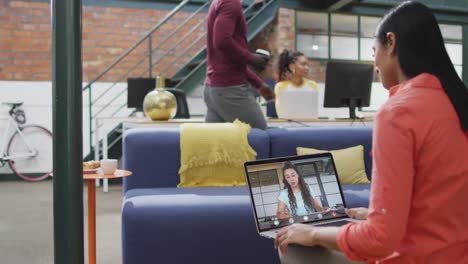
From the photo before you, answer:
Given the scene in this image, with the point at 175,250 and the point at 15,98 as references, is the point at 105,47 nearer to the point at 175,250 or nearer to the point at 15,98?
the point at 15,98

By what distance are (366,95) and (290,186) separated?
257 cm

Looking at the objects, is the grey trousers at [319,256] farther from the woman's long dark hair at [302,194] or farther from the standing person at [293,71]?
the standing person at [293,71]

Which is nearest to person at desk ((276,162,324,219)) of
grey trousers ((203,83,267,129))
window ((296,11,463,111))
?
grey trousers ((203,83,267,129))

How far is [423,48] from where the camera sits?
3.30 feet

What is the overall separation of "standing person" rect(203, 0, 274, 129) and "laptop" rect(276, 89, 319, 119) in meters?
0.56

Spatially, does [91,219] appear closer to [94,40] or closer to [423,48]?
[423,48]

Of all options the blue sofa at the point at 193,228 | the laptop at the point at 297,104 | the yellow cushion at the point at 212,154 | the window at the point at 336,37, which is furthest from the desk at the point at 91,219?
the window at the point at 336,37

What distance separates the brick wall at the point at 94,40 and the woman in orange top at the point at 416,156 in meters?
5.93

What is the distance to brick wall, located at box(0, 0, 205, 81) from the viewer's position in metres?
6.66

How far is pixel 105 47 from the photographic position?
7.00 metres

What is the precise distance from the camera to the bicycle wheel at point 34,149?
6.67 meters

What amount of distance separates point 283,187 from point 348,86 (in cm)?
250

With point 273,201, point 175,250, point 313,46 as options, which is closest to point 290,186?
point 273,201

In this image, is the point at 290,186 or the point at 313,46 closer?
the point at 290,186
